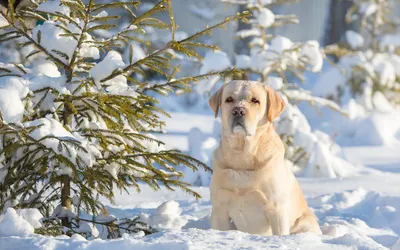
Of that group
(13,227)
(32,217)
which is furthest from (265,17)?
(13,227)

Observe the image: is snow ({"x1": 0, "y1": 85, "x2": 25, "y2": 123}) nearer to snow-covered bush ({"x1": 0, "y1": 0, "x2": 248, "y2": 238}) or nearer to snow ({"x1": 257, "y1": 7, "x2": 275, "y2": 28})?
snow-covered bush ({"x1": 0, "y1": 0, "x2": 248, "y2": 238})

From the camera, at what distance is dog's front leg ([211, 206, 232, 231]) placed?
4605 mm

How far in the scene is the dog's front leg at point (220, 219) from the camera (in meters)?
4.61

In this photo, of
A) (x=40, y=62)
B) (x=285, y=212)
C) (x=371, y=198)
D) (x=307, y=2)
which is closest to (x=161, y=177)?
(x=285, y=212)

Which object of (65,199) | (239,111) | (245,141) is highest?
(239,111)

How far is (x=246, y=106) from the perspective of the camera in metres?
4.44

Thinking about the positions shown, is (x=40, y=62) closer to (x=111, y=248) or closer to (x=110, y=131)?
(x=110, y=131)

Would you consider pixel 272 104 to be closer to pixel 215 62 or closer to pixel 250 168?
pixel 250 168

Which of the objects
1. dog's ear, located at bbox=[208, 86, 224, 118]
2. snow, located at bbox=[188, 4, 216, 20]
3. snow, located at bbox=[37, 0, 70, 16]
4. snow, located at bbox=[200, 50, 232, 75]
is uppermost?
snow, located at bbox=[188, 4, 216, 20]

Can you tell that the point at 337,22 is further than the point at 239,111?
Yes

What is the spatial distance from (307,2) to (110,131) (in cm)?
2681

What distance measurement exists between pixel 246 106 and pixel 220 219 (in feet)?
2.69

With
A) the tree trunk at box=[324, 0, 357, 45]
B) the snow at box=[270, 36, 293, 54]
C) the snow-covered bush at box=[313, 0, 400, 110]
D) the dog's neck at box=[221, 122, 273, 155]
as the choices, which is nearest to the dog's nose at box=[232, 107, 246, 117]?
the dog's neck at box=[221, 122, 273, 155]

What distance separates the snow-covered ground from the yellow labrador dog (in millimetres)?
428
